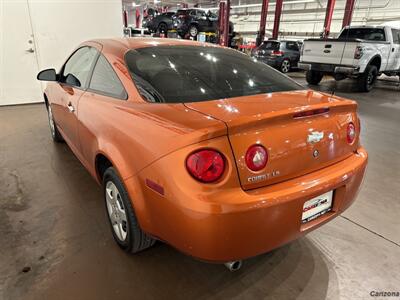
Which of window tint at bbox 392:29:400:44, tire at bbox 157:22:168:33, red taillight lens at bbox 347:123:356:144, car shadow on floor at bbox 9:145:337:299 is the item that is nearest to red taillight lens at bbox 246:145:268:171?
red taillight lens at bbox 347:123:356:144

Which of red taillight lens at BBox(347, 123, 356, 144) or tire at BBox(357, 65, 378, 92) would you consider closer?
red taillight lens at BBox(347, 123, 356, 144)

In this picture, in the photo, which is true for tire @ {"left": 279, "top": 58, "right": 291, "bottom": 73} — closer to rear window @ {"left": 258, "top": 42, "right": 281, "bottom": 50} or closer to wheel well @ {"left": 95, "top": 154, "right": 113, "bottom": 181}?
rear window @ {"left": 258, "top": 42, "right": 281, "bottom": 50}

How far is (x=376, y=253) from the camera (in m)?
1.96

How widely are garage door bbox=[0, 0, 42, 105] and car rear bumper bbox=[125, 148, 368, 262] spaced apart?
242 inches

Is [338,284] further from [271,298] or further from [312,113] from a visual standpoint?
[312,113]

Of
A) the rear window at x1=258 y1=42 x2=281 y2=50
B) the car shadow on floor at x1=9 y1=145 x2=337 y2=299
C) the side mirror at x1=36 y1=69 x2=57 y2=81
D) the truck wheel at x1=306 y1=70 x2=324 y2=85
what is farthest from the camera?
the rear window at x1=258 y1=42 x2=281 y2=50

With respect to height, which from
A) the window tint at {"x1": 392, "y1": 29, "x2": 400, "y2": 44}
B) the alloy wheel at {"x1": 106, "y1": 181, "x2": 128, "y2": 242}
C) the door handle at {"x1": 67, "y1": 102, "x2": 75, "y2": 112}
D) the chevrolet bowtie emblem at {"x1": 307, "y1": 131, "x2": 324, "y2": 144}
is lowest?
the alloy wheel at {"x1": 106, "y1": 181, "x2": 128, "y2": 242}

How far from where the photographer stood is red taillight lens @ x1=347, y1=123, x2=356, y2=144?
166cm

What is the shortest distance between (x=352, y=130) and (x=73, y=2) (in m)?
6.66

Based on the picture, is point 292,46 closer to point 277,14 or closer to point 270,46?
point 270,46

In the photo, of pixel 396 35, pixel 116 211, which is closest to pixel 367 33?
pixel 396 35

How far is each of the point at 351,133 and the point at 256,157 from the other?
0.75 meters

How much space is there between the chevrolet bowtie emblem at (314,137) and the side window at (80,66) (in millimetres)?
1742

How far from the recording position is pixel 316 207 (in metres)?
1.50
